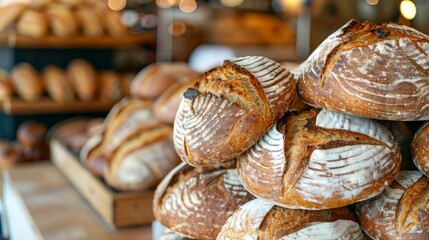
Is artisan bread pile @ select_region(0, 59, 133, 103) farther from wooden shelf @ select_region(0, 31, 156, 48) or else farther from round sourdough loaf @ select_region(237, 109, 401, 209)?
round sourdough loaf @ select_region(237, 109, 401, 209)

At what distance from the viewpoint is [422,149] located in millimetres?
733

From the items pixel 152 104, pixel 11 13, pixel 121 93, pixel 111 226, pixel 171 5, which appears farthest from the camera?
pixel 171 5

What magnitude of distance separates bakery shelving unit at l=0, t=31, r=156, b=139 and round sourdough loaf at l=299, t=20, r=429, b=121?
2.84 m

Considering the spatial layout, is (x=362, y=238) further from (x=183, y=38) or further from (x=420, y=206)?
(x=183, y=38)

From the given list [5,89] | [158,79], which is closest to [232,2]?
[5,89]

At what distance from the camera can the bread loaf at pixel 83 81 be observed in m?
3.41

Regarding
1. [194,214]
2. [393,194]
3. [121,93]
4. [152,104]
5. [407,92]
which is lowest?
[121,93]

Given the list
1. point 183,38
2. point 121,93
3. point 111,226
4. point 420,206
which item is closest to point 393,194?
point 420,206

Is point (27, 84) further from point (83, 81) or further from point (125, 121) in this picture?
point (125, 121)

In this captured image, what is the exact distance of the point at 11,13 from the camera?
10.7 feet

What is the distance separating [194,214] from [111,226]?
0.73m

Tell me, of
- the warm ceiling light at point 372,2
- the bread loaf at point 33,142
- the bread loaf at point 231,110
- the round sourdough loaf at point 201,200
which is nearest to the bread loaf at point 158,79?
the warm ceiling light at point 372,2

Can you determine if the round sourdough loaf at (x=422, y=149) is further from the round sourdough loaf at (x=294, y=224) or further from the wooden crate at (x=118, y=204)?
the wooden crate at (x=118, y=204)

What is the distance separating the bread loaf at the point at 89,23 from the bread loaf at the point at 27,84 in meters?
0.44
